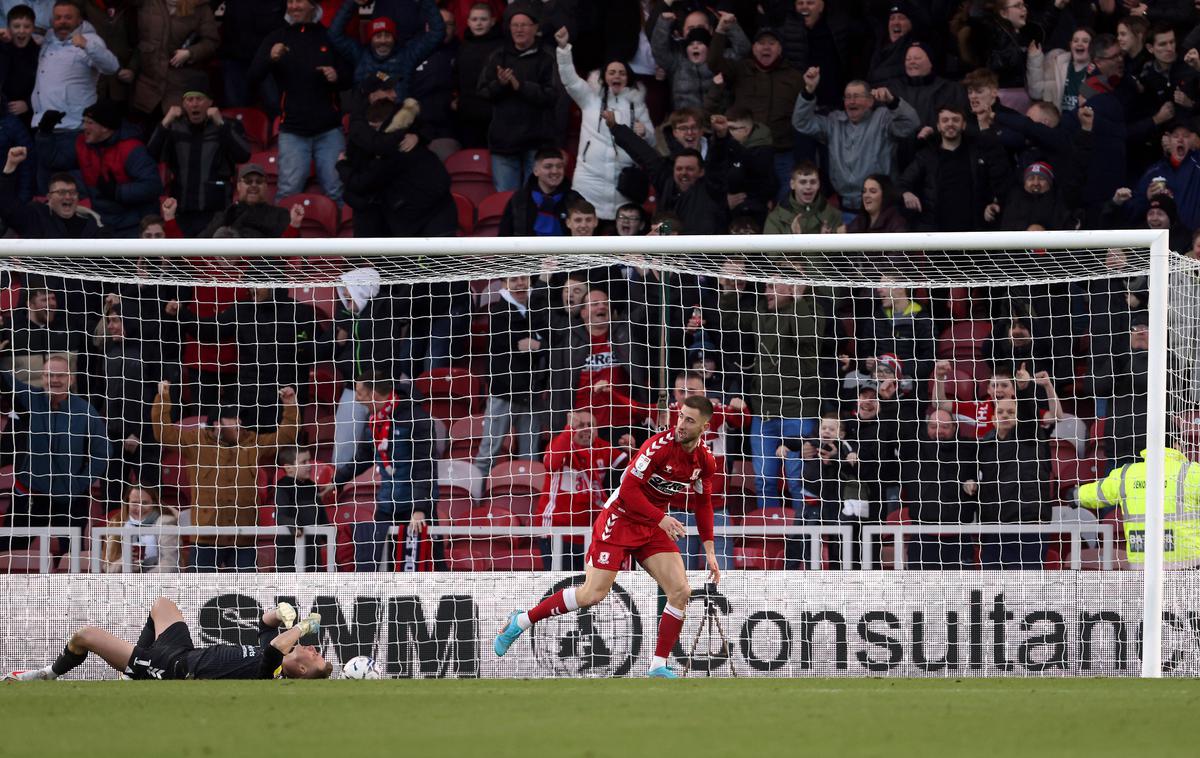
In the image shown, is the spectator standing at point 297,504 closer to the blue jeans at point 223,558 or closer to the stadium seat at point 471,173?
the blue jeans at point 223,558

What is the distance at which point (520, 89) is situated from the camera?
1284cm

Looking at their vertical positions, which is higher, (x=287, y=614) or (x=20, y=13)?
(x=20, y=13)

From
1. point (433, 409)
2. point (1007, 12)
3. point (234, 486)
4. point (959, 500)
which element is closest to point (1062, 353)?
point (959, 500)

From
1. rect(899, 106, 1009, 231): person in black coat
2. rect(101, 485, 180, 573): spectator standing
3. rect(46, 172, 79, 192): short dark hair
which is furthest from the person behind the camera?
rect(46, 172, 79, 192): short dark hair

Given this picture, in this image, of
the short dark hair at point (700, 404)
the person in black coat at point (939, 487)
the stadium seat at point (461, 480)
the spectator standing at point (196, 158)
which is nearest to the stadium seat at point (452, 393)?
the stadium seat at point (461, 480)

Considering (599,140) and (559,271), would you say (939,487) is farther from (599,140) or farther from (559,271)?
(599,140)

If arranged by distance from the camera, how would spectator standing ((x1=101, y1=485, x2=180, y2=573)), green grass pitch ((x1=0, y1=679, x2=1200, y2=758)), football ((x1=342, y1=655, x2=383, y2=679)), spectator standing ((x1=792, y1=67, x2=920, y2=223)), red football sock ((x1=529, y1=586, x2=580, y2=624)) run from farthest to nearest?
spectator standing ((x1=792, y1=67, x2=920, y2=223)) → spectator standing ((x1=101, y1=485, x2=180, y2=573)) → football ((x1=342, y1=655, x2=383, y2=679)) → red football sock ((x1=529, y1=586, x2=580, y2=624)) → green grass pitch ((x1=0, y1=679, x2=1200, y2=758))

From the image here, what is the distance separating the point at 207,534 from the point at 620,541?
3.25m

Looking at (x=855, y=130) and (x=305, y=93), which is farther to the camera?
→ (x=305, y=93)

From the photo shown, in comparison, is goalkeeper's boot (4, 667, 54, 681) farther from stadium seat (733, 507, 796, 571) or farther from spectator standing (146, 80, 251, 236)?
spectator standing (146, 80, 251, 236)

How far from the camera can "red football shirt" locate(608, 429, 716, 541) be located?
8.91m

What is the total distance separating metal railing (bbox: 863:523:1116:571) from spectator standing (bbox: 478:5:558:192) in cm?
481

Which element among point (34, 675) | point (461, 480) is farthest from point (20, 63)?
point (34, 675)

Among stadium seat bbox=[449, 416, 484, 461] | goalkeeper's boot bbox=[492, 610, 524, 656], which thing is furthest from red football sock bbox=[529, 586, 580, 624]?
stadium seat bbox=[449, 416, 484, 461]
